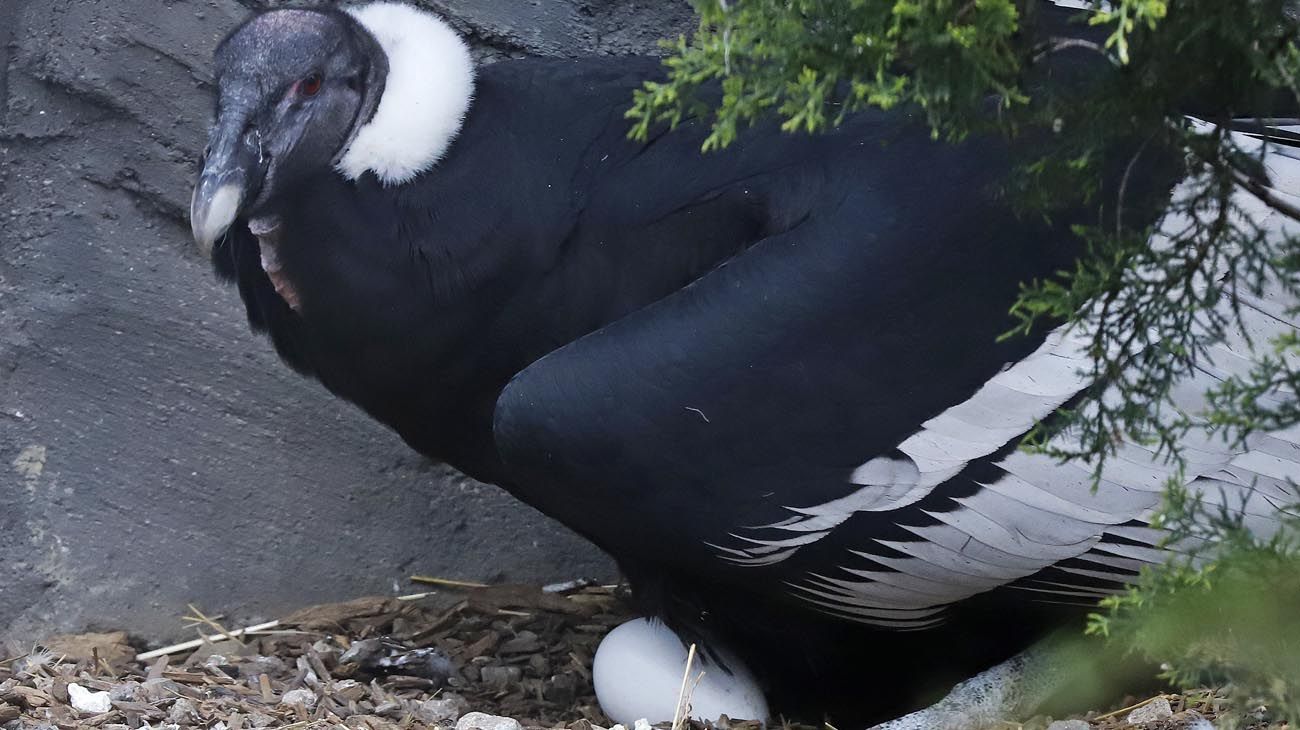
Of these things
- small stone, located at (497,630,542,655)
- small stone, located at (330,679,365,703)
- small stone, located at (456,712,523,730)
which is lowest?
small stone, located at (497,630,542,655)

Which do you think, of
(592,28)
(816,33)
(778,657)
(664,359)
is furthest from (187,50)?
(816,33)

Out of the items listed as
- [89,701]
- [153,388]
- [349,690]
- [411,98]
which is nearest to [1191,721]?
[349,690]

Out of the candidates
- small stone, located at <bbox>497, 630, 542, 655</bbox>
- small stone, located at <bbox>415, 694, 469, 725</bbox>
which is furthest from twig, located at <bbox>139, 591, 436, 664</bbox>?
small stone, located at <bbox>415, 694, 469, 725</bbox>

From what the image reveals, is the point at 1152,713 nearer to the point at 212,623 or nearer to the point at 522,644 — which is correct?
the point at 522,644

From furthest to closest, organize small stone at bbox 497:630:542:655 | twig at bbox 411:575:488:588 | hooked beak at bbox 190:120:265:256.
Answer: twig at bbox 411:575:488:588, small stone at bbox 497:630:542:655, hooked beak at bbox 190:120:265:256

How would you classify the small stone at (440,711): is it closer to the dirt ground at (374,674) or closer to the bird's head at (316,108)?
the dirt ground at (374,674)

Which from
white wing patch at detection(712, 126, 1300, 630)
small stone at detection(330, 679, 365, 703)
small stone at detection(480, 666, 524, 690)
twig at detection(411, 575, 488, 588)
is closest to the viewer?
white wing patch at detection(712, 126, 1300, 630)

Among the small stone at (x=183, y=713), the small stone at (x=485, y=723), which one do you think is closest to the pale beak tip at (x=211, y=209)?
the small stone at (x=183, y=713)

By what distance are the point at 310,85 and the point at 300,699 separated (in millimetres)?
1260

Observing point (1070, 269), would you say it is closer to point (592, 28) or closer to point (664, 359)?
point (664, 359)

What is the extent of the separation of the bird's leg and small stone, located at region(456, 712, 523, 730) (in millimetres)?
728

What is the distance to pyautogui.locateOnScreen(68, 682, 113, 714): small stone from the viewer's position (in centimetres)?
308

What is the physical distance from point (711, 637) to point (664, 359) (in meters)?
0.81

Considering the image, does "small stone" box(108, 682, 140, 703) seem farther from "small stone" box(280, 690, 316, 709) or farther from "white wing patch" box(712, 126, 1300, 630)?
"white wing patch" box(712, 126, 1300, 630)
